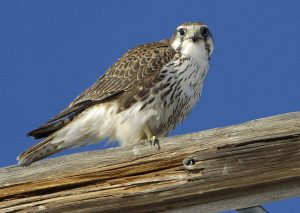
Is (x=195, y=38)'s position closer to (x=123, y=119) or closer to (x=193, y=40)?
(x=193, y=40)

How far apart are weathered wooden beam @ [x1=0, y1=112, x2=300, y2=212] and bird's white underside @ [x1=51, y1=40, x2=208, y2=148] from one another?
204 cm

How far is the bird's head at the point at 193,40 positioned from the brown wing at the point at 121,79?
3.6 inches

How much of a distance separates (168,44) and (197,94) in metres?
0.53

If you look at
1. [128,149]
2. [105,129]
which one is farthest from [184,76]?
[128,149]

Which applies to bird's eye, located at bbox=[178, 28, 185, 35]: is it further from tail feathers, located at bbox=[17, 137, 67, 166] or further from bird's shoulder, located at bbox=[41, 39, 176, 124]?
tail feathers, located at bbox=[17, 137, 67, 166]

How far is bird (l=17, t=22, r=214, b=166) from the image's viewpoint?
499 cm

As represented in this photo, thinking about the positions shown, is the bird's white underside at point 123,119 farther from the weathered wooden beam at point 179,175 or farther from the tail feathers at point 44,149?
the weathered wooden beam at point 179,175

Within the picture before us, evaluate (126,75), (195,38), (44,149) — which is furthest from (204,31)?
(44,149)

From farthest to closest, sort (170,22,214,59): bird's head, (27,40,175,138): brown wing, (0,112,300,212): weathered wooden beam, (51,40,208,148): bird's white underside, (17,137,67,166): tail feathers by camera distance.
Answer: (170,22,214,59): bird's head < (27,40,175,138): brown wing < (51,40,208,148): bird's white underside < (17,137,67,166): tail feathers < (0,112,300,212): weathered wooden beam

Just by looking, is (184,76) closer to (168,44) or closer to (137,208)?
(168,44)

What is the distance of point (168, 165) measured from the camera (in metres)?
2.81

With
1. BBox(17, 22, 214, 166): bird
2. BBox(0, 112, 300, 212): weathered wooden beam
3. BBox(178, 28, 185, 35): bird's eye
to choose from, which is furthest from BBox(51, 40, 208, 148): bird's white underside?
BBox(0, 112, 300, 212): weathered wooden beam

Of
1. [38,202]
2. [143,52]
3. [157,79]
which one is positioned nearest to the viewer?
[38,202]

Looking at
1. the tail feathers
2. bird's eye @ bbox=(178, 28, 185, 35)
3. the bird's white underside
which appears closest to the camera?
the tail feathers
